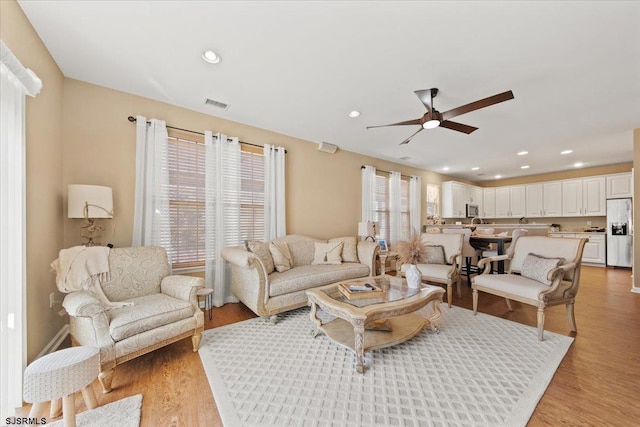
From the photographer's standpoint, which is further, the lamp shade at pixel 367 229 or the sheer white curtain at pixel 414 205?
the sheer white curtain at pixel 414 205

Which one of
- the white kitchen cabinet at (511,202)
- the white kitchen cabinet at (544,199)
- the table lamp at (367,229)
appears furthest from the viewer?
the white kitchen cabinet at (511,202)

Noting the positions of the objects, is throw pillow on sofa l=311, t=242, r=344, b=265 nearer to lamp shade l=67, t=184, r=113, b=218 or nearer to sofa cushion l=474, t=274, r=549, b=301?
sofa cushion l=474, t=274, r=549, b=301

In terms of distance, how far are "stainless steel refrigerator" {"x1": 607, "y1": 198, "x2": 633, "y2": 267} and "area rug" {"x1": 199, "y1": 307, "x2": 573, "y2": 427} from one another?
592 cm

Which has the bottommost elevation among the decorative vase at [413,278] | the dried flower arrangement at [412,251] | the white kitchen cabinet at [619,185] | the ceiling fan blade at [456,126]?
the decorative vase at [413,278]

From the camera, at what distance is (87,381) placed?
1.46 meters

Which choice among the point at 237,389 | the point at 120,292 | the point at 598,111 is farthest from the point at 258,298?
the point at 598,111

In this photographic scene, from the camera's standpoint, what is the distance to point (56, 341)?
2.28 meters

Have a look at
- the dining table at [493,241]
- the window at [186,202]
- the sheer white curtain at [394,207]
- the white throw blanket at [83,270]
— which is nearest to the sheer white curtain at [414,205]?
the sheer white curtain at [394,207]

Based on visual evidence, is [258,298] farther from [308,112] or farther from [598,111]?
[598,111]

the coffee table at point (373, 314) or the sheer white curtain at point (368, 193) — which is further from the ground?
the sheer white curtain at point (368, 193)

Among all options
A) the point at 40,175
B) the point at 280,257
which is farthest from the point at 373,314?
the point at 40,175

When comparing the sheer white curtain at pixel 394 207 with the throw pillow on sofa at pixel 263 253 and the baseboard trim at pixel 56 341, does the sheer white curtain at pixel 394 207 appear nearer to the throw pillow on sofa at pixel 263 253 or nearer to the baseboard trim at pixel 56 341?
the throw pillow on sofa at pixel 263 253

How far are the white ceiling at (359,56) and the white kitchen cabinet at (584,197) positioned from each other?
3.66 m

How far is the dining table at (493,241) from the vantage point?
4172 mm
